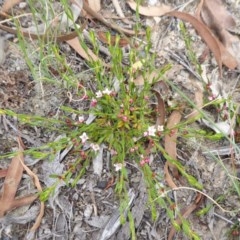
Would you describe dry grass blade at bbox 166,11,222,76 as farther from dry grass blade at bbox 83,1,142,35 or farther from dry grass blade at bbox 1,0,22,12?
dry grass blade at bbox 1,0,22,12

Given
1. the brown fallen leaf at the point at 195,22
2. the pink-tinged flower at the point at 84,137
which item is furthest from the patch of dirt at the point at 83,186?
the brown fallen leaf at the point at 195,22

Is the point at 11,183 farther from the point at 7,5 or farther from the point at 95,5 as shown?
the point at 95,5

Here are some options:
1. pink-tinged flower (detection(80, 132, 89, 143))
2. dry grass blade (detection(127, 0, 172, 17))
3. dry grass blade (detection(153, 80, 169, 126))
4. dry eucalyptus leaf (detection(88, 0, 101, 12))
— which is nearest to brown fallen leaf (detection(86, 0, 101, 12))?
dry eucalyptus leaf (detection(88, 0, 101, 12))

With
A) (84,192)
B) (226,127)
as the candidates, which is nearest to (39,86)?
(84,192)

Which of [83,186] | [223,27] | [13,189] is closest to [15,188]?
[13,189]

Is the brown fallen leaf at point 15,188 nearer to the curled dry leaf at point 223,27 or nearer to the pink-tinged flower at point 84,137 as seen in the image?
the pink-tinged flower at point 84,137
